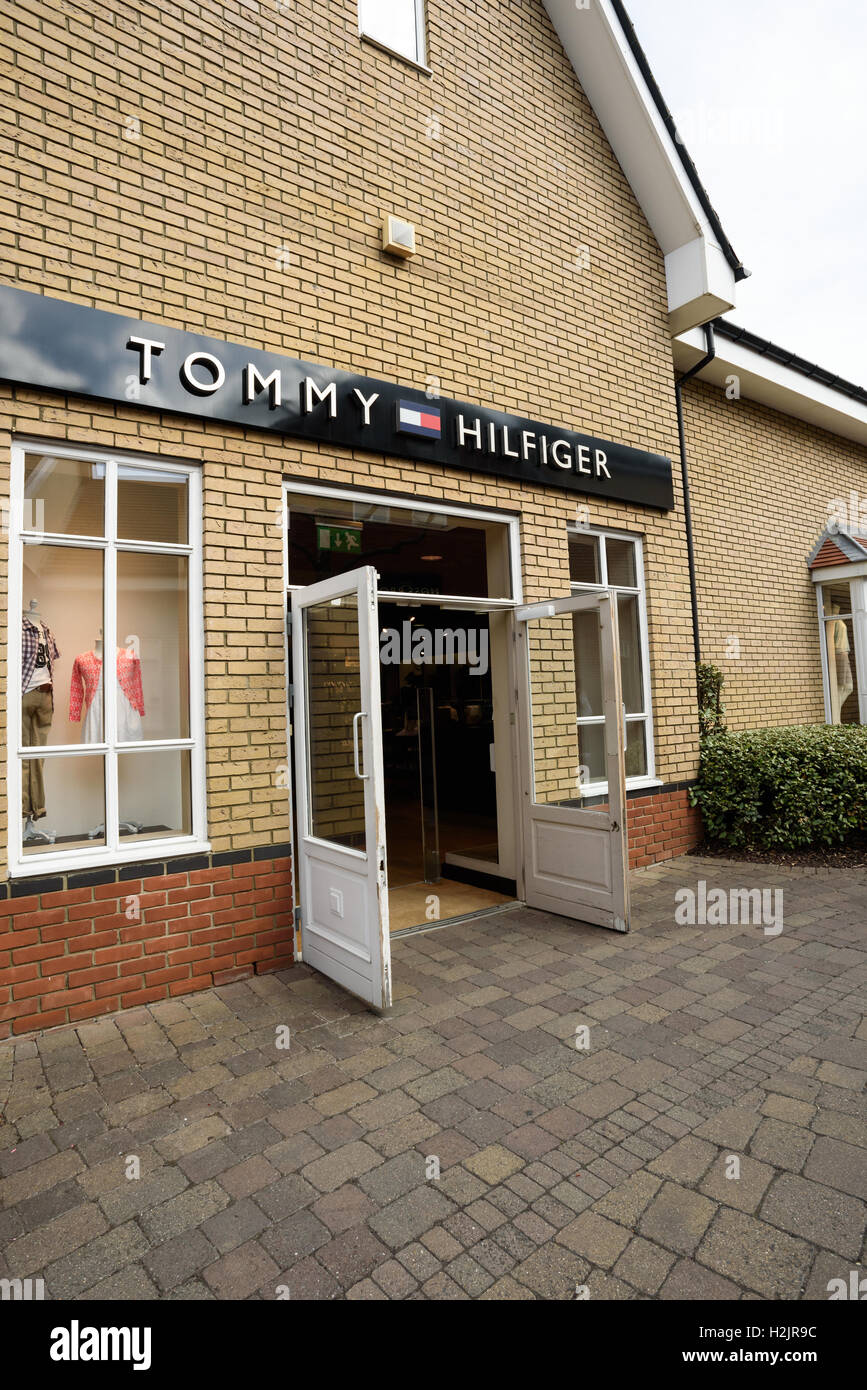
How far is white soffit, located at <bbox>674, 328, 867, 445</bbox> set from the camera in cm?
748

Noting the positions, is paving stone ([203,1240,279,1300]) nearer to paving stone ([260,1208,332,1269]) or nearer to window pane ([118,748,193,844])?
paving stone ([260,1208,332,1269])

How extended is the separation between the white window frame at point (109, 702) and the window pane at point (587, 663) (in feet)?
8.81

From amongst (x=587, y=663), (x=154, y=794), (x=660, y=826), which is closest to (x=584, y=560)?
(x=587, y=663)

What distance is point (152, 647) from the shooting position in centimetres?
416

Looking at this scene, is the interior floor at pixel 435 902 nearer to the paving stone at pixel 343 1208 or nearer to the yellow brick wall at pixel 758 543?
the paving stone at pixel 343 1208

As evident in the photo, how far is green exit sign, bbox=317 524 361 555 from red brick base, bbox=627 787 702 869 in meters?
3.28

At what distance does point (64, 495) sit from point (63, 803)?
167cm

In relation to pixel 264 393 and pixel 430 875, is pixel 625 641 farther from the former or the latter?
pixel 264 393

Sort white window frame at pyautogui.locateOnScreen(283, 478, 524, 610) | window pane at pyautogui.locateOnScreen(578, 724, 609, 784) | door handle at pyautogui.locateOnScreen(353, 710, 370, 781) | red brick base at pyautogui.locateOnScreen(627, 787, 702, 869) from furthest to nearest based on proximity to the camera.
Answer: red brick base at pyautogui.locateOnScreen(627, 787, 702, 869)
window pane at pyautogui.locateOnScreen(578, 724, 609, 784)
white window frame at pyautogui.locateOnScreen(283, 478, 524, 610)
door handle at pyautogui.locateOnScreen(353, 710, 370, 781)

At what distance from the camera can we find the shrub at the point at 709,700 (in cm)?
747

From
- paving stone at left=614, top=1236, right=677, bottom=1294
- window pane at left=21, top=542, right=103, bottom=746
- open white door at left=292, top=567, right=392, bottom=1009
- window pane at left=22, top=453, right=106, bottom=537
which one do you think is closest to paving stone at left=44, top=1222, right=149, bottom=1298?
paving stone at left=614, top=1236, right=677, bottom=1294

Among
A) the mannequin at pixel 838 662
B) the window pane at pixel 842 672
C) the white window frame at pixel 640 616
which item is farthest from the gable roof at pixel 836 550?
the white window frame at pixel 640 616
